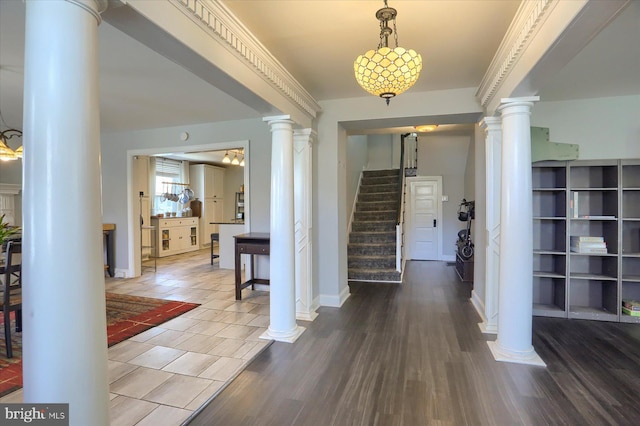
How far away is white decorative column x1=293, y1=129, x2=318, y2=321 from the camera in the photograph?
3.91m

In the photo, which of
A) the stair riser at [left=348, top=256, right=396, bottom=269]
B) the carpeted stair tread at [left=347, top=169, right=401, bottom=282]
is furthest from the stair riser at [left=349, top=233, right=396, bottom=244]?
the stair riser at [left=348, top=256, right=396, bottom=269]

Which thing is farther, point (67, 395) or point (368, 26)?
point (368, 26)

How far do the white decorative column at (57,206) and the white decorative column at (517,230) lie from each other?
116 inches

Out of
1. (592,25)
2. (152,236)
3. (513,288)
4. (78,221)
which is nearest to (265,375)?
(78,221)

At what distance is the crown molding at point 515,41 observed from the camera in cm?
201

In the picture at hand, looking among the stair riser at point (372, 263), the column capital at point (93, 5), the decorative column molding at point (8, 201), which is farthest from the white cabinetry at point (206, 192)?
the column capital at point (93, 5)

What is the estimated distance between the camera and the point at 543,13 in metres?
1.97

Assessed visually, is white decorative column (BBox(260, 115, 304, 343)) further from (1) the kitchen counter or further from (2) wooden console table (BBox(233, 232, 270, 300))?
(1) the kitchen counter

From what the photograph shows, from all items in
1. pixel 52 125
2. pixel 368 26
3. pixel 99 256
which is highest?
pixel 368 26

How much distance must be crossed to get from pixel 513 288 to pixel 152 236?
7.95 metres

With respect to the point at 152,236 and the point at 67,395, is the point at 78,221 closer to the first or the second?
the point at 67,395

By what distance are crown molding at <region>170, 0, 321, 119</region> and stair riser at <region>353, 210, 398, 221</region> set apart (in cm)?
419

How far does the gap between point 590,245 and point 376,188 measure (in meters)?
4.85

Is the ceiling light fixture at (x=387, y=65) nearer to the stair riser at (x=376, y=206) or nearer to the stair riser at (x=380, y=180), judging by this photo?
the stair riser at (x=376, y=206)
